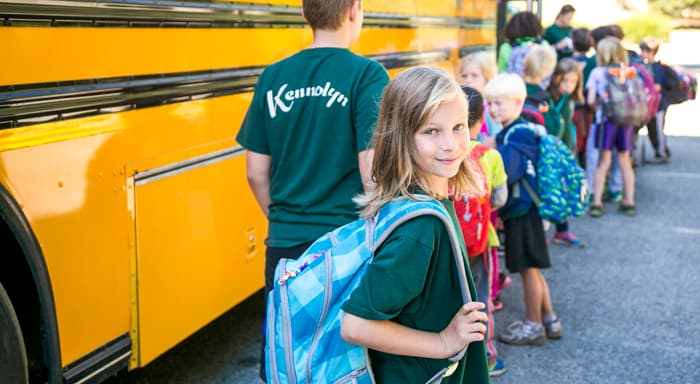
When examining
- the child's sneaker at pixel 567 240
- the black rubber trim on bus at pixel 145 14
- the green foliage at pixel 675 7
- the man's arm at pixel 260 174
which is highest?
the green foliage at pixel 675 7

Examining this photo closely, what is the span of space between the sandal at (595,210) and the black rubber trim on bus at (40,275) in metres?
5.40

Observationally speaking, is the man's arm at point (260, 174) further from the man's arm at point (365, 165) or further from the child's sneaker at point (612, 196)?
the child's sneaker at point (612, 196)

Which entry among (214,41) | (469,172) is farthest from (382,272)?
(214,41)

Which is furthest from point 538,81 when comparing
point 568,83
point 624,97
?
point 624,97

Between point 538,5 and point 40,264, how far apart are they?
765 cm

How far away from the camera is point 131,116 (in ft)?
9.81

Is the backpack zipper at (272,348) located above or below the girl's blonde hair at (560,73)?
below

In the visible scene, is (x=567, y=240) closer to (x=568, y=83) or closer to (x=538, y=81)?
(x=568, y=83)

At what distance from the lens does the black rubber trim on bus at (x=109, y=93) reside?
8.16ft

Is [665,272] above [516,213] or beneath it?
beneath

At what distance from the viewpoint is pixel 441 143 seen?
6.26ft

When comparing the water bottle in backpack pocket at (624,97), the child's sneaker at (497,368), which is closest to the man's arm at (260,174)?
the child's sneaker at (497,368)

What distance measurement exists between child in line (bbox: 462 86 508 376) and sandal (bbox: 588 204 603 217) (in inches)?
136

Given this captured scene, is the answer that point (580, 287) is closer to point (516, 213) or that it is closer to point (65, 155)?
point (516, 213)
